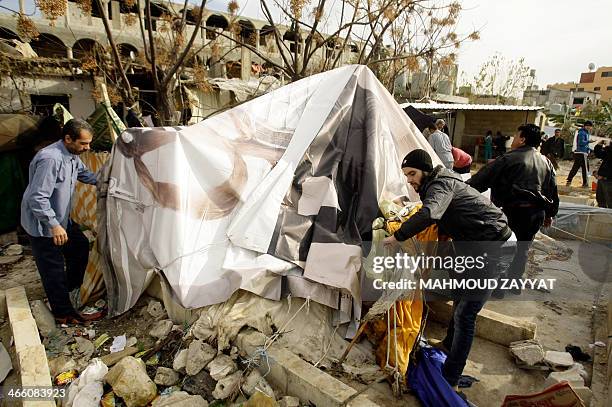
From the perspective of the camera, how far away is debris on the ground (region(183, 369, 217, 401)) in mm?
2607

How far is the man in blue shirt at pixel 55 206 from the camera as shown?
9.96 feet

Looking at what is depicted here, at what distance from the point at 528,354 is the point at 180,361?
2.73 metres

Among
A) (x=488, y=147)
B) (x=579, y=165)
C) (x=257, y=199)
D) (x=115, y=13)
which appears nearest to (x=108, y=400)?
(x=257, y=199)

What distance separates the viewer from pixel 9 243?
509cm

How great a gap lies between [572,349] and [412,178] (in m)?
2.21

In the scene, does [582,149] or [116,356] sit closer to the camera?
[116,356]

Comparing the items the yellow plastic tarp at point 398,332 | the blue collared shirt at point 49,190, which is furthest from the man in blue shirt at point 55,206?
the yellow plastic tarp at point 398,332

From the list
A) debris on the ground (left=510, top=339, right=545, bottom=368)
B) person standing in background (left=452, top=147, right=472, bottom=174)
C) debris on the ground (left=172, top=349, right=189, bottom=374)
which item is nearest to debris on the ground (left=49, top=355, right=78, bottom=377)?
debris on the ground (left=172, top=349, right=189, bottom=374)

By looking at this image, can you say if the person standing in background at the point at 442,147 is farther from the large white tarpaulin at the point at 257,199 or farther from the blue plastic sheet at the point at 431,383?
the blue plastic sheet at the point at 431,383

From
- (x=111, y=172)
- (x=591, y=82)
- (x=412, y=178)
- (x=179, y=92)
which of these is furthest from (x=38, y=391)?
(x=591, y=82)

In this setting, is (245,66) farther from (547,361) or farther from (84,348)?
(547,361)

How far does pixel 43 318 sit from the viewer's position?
3.29 m

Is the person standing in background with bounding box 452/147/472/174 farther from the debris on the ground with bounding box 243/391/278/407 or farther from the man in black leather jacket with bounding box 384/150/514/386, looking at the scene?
the debris on the ground with bounding box 243/391/278/407

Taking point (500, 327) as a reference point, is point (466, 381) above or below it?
below
